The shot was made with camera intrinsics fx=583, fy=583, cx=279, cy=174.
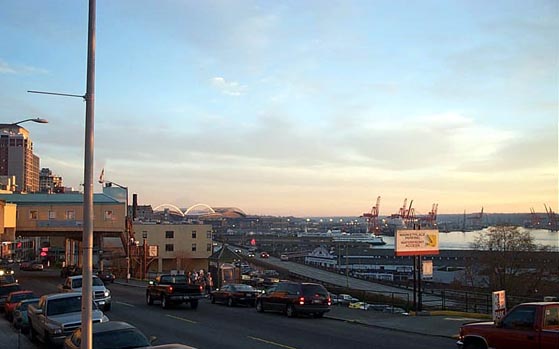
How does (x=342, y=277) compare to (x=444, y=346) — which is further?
(x=342, y=277)

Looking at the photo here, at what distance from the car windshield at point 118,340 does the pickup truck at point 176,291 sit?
18.3 m

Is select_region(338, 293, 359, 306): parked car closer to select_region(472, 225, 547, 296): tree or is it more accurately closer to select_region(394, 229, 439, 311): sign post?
select_region(394, 229, 439, 311): sign post

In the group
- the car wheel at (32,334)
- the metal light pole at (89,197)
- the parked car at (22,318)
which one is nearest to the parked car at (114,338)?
the metal light pole at (89,197)

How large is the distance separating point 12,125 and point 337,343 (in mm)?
14249

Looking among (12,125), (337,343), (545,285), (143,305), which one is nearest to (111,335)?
(337,343)

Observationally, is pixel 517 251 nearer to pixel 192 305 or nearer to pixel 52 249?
pixel 192 305

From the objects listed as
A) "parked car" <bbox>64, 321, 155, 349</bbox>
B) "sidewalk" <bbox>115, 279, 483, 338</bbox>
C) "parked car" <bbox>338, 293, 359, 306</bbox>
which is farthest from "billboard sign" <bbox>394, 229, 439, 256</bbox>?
"parked car" <bbox>64, 321, 155, 349</bbox>

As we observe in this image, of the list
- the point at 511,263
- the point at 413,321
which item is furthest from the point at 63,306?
the point at 511,263

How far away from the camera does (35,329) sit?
19688 mm

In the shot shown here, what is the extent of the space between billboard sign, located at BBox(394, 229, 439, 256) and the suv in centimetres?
442

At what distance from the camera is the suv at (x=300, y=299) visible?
2612cm

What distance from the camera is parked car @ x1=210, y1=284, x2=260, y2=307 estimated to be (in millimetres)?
32394

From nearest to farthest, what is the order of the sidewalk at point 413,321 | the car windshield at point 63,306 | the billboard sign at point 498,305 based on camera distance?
1. the billboard sign at point 498,305
2. the car windshield at point 63,306
3. the sidewalk at point 413,321

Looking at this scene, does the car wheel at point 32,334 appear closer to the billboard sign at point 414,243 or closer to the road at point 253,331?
the road at point 253,331
